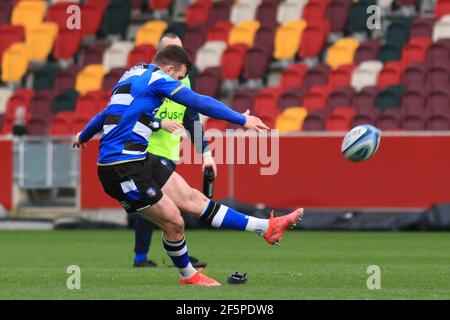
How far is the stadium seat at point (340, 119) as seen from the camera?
21.2 metres

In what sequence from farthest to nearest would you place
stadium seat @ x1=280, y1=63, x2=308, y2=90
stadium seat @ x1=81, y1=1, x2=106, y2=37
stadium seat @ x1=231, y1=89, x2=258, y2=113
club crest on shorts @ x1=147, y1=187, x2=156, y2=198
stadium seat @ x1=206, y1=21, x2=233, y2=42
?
1. stadium seat @ x1=81, y1=1, x2=106, y2=37
2. stadium seat @ x1=206, y1=21, x2=233, y2=42
3. stadium seat @ x1=280, y1=63, x2=308, y2=90
4. stadium seat @ x1=231, y1=89, x2=258, y2=113
5. club crest on shorts @ x1=147, y1=187, x2=156, y2=198

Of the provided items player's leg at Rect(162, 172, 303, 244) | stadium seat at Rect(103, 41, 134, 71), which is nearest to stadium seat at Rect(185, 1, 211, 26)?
stadium seat at Rect(103, 41, 134, 71)

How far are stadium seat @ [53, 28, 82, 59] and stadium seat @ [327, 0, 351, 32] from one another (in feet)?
17.4

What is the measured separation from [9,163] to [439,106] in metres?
7.38

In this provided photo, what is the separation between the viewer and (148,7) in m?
26.4

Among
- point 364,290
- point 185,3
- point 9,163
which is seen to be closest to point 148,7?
point 185,3

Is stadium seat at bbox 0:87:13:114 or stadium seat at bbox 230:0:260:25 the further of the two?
stadium seat at bbox 230:0:260:25

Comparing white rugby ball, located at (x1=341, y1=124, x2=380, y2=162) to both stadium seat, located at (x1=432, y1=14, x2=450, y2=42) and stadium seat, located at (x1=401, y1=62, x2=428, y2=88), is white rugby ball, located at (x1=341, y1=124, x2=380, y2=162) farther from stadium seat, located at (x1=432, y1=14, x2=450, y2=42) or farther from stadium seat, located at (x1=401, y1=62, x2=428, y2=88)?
stadium seat, located at (x1=432, y1=14, x2=450, y2=42)

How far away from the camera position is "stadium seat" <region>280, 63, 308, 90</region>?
76.2ft

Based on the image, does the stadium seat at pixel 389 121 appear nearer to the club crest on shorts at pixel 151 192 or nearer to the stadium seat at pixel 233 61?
the stadium seat at pixel 233 61

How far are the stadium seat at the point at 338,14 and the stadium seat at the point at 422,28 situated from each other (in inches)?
58.5

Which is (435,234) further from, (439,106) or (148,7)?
(148,7)

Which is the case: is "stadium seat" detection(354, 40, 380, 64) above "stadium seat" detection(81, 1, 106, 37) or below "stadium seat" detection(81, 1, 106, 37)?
below

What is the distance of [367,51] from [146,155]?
42.4ft
